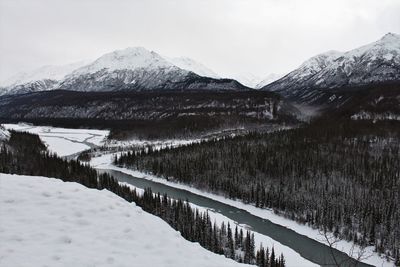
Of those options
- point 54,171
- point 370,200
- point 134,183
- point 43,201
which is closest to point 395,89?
point 370,200

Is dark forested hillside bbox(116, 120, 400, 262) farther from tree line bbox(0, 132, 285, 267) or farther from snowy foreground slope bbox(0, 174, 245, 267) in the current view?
snowy foreground slope bbox(0, 174, 245, 267)

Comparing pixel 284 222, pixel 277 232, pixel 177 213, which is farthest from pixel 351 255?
pixel 284 222

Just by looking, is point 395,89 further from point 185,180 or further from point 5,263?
point 5,263

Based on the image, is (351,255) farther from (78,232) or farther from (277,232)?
(277,232)

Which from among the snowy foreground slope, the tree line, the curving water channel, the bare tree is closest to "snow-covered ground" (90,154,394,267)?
the bare tree

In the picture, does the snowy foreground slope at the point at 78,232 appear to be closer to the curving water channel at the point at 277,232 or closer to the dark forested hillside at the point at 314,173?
the curving water channel at the point at 277,232
